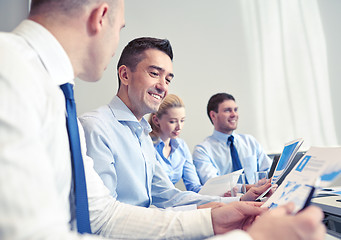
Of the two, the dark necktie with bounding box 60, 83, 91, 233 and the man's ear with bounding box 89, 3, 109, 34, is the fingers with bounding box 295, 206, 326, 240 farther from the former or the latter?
the man's ear with bounding box 89, 3, 109, 34

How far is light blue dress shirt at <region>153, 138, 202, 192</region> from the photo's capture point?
2.37 meters

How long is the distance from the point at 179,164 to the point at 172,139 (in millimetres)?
242

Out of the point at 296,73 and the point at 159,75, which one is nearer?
the point at 159,75

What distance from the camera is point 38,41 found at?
1.98ft

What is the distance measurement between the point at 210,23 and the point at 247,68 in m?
0.66

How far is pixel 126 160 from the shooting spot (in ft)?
4.27

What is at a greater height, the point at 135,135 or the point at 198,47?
the point at 198,47

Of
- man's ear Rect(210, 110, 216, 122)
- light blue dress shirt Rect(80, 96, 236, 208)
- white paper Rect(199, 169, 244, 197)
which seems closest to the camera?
light blue dress shirt Rect(80, 96, 236, 208)

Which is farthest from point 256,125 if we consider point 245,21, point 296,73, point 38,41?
point 38,41

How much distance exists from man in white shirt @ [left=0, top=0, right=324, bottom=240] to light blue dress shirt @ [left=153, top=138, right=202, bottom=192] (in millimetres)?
1457

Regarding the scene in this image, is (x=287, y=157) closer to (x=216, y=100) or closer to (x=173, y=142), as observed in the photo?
(x=173, y=142)

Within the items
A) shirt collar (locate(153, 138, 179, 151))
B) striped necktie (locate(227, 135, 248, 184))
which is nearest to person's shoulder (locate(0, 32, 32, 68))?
shirt collar (locate(153, 138, 179, 151))

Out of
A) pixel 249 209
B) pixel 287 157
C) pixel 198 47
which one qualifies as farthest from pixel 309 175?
pixel 198 47

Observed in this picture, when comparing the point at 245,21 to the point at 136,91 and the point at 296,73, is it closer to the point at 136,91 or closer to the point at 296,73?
the point at 296,73
